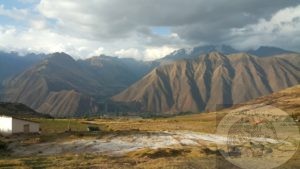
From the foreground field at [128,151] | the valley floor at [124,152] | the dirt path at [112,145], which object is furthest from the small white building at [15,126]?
the dirt path at [112,145]

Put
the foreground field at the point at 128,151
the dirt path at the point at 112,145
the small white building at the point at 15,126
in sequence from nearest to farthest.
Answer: the foreground field at the point at 128,151
the dirt path at the point at 112,145
the small white building at the point at 15,126

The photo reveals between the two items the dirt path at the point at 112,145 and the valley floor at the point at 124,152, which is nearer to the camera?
the valley floor at the point at 124,152

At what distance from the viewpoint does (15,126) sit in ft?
345

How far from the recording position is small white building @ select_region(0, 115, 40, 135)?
343 ft

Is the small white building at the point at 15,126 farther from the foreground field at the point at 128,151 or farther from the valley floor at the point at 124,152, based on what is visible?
the foreground field at the point at 128,151

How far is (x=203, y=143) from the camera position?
3381 inches

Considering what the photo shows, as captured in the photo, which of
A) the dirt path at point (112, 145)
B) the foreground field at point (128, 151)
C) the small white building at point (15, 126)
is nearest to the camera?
the foreground field at point (128, 151)

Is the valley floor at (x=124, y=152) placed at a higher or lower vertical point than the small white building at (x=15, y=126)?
lower

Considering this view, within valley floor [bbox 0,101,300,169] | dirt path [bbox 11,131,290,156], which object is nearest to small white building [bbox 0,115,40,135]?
valley floor [bbox 0,101,300,169]

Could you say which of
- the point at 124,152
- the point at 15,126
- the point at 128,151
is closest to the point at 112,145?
the point at 128,151

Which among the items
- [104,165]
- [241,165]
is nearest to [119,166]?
[104,165]

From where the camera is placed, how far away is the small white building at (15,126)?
105 m

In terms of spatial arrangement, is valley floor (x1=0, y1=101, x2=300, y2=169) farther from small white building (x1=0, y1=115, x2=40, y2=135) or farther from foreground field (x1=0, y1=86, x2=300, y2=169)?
small white building (x1=0, y1=115, x2=40, y2=135)

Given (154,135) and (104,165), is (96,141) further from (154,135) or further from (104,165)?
(104,165)
